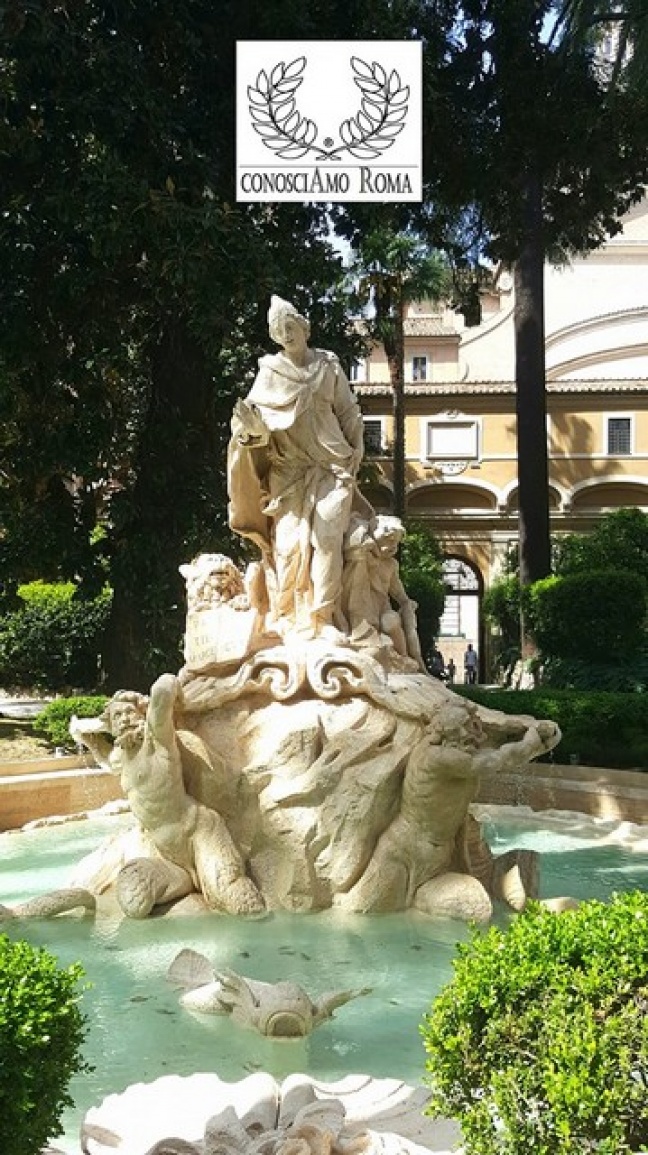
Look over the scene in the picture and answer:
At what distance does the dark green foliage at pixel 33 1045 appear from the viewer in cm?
243

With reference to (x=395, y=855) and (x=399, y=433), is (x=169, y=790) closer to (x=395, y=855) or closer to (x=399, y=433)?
(x=395, y=855)

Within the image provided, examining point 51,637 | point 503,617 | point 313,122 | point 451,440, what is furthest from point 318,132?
point 451,440

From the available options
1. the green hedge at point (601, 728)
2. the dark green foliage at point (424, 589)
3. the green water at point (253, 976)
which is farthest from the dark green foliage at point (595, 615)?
the green water at point (253, 976)

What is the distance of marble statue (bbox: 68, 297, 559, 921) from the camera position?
17.8 ft

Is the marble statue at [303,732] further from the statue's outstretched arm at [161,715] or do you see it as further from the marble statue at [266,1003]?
the marble statue at [266,1003]

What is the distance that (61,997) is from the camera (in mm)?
2656

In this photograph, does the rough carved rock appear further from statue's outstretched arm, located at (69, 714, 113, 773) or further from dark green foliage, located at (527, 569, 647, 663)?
dark green foliage, located at (527, 569, 647, 663)

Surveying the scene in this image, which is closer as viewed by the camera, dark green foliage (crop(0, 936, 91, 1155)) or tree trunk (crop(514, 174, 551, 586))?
dark green foliage (crop(0, 936, 91, 1155))

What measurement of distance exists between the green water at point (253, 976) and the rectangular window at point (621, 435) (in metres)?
28.5

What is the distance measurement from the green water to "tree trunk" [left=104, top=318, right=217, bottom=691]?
19.3 feet

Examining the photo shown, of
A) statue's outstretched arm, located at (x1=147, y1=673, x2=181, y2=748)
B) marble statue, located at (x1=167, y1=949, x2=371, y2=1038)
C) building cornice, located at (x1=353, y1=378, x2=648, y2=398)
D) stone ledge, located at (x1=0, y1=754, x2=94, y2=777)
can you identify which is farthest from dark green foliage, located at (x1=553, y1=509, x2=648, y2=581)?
marble statue, located at (x1=167, y1=949, x2=371, y2=1038)

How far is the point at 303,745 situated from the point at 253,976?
1.32m

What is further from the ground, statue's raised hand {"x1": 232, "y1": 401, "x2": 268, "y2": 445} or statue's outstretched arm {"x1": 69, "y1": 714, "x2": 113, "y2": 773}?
statue's raised hand {"x1": 232, "y1": 401, "x2": 268, "y2": 445}

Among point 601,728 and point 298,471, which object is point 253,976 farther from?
point 601,728
